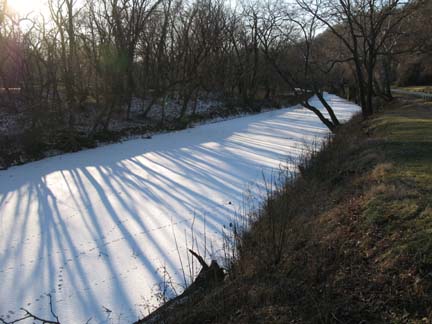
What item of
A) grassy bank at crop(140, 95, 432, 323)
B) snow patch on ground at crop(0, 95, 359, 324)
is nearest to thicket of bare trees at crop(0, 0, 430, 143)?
snow patch on ground at crop(0, 95, 359, 324)

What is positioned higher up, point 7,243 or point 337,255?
point 337,255

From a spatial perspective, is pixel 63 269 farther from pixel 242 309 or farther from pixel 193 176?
pixel 193 176

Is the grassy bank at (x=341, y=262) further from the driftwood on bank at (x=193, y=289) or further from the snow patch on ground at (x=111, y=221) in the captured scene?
the snow patch on ground at (x=111, y=221)

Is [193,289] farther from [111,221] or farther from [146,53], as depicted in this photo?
[146,53]

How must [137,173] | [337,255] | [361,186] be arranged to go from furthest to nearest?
[137,173], [361,186], [337,255]

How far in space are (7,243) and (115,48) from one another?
58.5ft

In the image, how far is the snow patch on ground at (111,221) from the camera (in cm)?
500

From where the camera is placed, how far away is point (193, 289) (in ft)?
15.0

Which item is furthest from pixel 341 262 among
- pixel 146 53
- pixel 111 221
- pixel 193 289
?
pixel 146 53

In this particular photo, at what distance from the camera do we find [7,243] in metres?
6.61

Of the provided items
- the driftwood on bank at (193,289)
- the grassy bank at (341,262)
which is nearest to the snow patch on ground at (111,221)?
the driftwood on bank at (193,289)

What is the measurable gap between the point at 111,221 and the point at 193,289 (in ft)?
11.3

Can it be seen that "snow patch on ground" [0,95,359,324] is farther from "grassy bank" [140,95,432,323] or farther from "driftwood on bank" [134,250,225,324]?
"grassy bank" [140,95,432,323]

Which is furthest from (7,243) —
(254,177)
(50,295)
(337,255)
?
(254,177)
